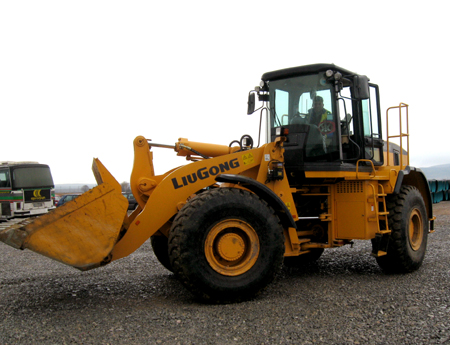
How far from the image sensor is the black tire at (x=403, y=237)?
642 centimetres

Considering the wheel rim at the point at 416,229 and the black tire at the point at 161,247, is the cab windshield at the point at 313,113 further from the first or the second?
the black tire at the point at 161,247

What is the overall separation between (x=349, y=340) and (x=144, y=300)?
2362 mm

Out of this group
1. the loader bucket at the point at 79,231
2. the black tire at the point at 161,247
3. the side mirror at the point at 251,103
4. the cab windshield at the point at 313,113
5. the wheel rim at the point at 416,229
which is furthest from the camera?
the wheel rim at the point at 416,229

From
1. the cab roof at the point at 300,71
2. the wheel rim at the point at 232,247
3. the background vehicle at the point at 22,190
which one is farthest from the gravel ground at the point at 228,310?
the background vehicle at the point at 22,190

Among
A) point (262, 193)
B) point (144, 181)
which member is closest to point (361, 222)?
point (262, 193)

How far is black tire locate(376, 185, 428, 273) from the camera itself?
642 centimetres

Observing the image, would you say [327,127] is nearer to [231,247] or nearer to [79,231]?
[231,247]

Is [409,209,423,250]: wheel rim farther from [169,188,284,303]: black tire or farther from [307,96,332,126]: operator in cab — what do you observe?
[169,188,284,303]: black tire

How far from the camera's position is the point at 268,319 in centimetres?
419

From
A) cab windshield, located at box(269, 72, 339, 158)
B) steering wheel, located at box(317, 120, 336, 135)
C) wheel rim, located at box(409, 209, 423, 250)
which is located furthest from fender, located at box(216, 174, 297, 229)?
wheel rim, located at box(409, 209, 423, 250)

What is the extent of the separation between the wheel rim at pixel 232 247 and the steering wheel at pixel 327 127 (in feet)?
7.02

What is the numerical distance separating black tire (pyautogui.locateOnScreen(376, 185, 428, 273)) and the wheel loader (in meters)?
0.02

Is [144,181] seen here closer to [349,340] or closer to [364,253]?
[349,340]

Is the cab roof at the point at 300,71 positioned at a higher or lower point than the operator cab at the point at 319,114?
higher
